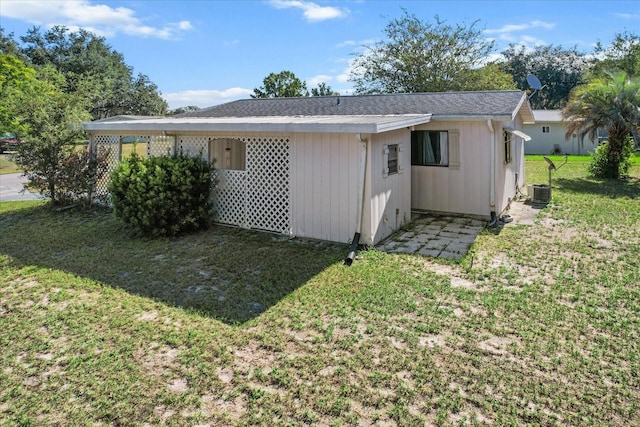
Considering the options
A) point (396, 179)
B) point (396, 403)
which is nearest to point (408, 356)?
point (396, 403)

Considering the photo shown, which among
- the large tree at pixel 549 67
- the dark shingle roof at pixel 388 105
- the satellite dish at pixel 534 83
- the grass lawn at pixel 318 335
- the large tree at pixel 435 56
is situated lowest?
the grass lawn at pixel 318 335

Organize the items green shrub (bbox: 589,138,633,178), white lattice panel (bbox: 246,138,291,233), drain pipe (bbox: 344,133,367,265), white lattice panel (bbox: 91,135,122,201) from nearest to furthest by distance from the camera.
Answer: drain pipe (bbox: 344,133,367,265)
white lattice panel (bbox: 246,138,291,233)
white lattice panel (bbox: 91,135,122,201)
green shrub (bbox: 589,138,633,178)

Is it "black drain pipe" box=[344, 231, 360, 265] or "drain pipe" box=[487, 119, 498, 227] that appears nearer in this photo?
"black drain pipe" box=[344, 231, 360, 265]

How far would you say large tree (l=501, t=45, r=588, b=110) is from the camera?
47594 mm

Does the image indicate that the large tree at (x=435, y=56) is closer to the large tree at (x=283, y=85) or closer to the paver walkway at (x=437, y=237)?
the large tree at (x=283, y=85)

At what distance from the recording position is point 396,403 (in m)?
3.13

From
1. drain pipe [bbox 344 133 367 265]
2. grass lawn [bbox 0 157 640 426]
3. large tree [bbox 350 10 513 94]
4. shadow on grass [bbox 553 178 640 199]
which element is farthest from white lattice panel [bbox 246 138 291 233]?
large tree [bbox 350 10 513 94]

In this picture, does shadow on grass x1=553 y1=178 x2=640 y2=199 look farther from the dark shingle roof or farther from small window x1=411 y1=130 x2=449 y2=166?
small window x1=411 y1=130 x2=449 y2=166

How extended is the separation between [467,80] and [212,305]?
29.9 meters

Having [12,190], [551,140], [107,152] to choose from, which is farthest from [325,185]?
[551,140]

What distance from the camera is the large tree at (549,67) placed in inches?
1874

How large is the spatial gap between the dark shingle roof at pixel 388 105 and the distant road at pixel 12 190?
19.4 ft

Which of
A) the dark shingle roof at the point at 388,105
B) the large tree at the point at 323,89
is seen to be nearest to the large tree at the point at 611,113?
the dark shingle roof at the point at 388,105

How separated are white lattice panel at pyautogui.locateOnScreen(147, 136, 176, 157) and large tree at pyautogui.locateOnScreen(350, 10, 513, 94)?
24.6 metres
